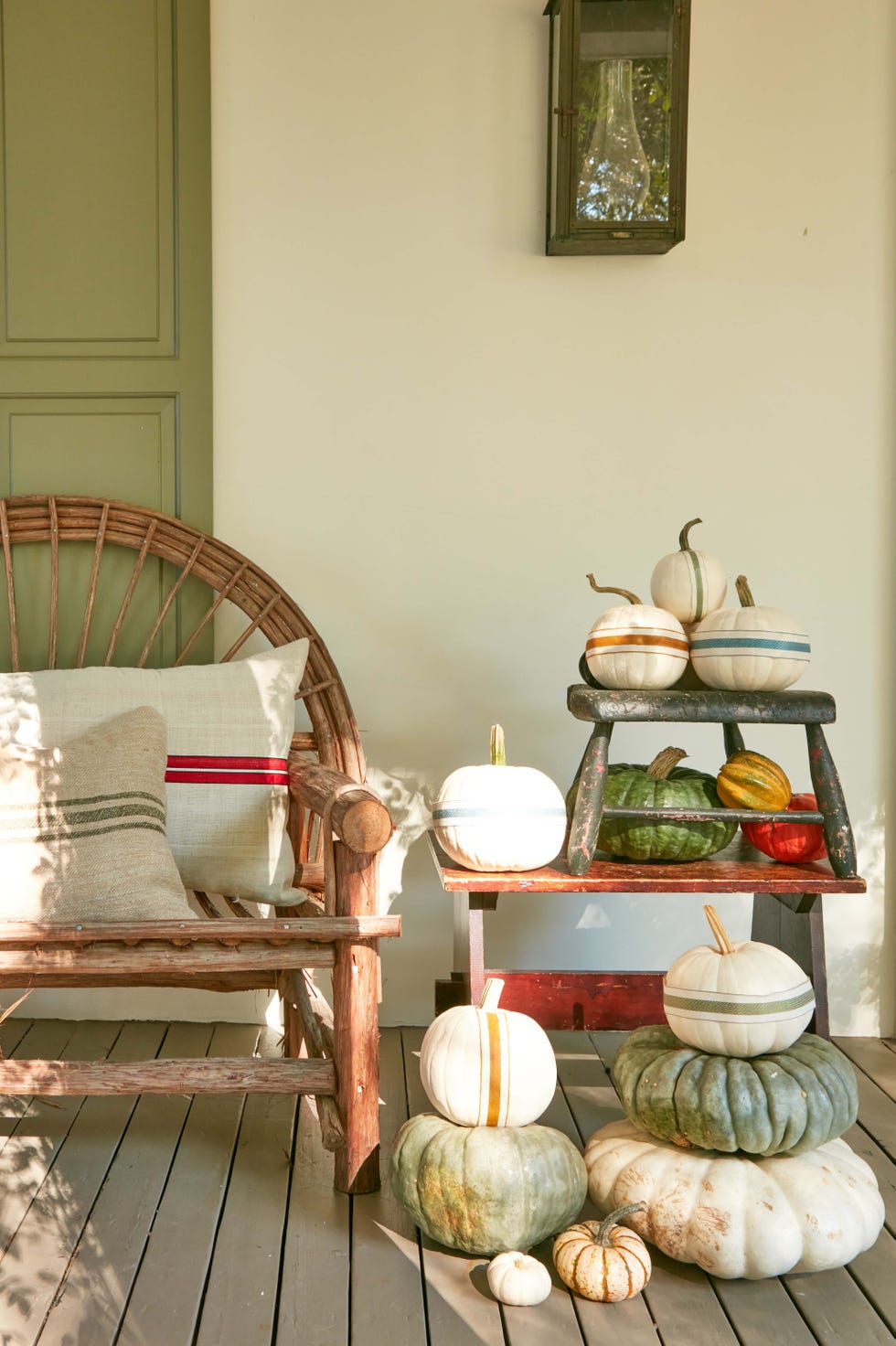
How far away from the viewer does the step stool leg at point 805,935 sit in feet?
6.42

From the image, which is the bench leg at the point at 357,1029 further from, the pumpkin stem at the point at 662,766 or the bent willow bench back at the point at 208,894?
the pumpkin stem at the point at 662,766

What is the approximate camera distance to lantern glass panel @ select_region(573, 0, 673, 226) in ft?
7.57

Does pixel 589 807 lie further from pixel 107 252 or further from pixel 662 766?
pixel 107 252

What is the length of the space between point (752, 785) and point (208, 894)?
43.1 inches

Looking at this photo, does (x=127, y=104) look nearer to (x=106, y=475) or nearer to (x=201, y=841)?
(x=106, y=475)

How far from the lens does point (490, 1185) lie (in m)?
1.60

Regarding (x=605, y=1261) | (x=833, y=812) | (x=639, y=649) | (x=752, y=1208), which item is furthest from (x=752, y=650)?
(x=605, y=1261)

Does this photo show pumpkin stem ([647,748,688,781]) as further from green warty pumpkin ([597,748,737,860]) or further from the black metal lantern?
the black metal lantern

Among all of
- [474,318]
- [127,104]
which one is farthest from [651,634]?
[127,104]

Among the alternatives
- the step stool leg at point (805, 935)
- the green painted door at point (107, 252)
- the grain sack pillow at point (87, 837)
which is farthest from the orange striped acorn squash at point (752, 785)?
the green painted door at point (107, 252)

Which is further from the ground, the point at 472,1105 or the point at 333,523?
the point at 333,523

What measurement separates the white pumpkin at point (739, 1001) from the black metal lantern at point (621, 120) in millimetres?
1493

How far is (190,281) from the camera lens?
2.55 m

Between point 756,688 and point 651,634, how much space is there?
0.66 feet
